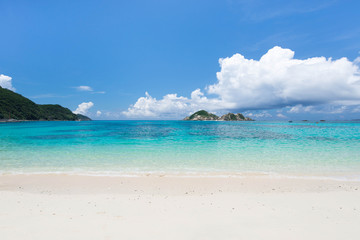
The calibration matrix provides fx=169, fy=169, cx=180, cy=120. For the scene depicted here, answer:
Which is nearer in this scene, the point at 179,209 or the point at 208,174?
the point at 179,209

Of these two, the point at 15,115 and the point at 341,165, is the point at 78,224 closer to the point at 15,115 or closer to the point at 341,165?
the point at 341,165

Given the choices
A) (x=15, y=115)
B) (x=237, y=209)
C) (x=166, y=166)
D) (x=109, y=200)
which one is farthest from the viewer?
(x=15, y=115)

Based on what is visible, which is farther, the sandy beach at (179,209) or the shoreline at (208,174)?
the shoreline at (208,174)

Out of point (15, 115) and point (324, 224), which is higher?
point (15, 115)

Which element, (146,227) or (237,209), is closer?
(146,227)

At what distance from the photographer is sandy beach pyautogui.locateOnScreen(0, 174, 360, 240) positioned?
18.4 feet

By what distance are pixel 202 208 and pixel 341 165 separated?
54.6 ft

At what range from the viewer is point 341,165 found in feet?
52.3

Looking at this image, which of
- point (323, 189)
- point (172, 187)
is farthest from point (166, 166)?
point (323, 189)

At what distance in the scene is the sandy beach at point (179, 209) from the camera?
5.59 meters

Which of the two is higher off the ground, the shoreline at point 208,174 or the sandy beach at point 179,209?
the sandy beach at point 179,209

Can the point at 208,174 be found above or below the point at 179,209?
below

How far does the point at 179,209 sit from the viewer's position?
7.29 m

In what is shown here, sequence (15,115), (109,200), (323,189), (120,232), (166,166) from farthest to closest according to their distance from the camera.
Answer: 1. (15,115)
2. (166,166)
3. (323,189)
4. (109,200)
5. (120,232)
